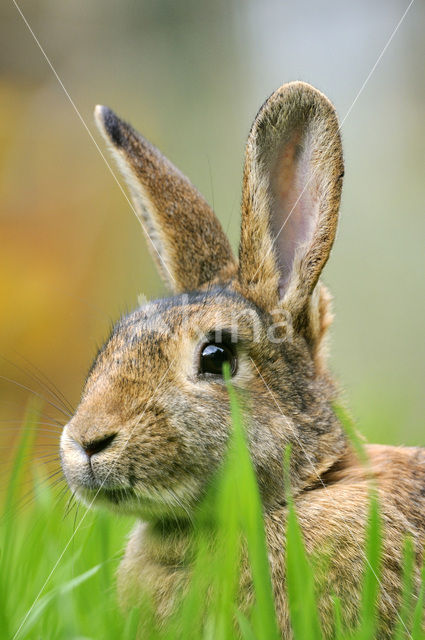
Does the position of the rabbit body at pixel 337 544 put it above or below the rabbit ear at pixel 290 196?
below

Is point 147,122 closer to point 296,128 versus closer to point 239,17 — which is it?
point 239,17

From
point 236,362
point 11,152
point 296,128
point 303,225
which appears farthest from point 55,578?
point 11,152

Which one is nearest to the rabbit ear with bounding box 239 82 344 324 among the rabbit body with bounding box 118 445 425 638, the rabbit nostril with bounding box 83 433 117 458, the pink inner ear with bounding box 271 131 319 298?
the pink inner ear with bounding box 271 131 319 298

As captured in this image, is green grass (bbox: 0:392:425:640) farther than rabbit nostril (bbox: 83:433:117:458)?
No

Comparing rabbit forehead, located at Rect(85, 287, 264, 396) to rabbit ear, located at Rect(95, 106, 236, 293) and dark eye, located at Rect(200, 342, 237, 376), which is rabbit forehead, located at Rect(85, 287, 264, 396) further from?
rabbit ear, located at Rect(95, 106, 236, 293)

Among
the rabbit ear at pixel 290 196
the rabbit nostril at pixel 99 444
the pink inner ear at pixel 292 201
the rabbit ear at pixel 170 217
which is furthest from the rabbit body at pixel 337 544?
the rabbit ear at pixel 170 217

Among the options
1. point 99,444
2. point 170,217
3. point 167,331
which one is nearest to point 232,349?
point 167,331

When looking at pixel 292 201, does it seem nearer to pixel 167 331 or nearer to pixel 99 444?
pixel 167 331

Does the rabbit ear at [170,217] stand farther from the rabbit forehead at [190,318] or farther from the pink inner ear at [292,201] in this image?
the rabbit forehead at [190,318]
